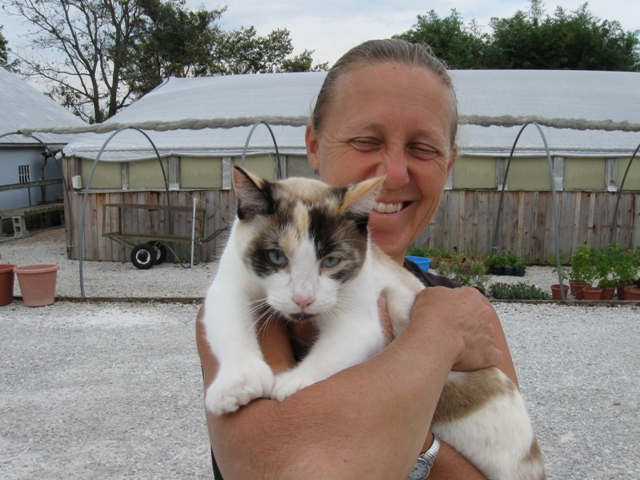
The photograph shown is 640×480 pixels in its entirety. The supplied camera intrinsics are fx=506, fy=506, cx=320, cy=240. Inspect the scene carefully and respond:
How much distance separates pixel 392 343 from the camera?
1.52m

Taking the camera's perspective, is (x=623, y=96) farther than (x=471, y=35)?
No

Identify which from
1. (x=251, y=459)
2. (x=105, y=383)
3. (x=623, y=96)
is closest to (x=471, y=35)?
(x=623, y=96)

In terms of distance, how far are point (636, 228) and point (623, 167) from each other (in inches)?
69.9

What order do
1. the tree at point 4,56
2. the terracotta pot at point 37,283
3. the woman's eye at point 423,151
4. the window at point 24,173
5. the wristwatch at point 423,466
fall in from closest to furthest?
the wristwatch at point 423,466, the woman's eye at point 423,151, the terracotta pot at point 37,283, the window at point 24,173, the tree at point 4,56

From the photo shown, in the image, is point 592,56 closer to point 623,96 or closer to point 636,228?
point 623,96

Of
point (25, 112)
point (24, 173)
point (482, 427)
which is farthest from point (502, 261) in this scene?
point (25, 112)

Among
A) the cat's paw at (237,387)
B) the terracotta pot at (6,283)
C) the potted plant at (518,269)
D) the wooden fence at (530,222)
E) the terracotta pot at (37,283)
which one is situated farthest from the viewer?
the wooden fence at (530,222)

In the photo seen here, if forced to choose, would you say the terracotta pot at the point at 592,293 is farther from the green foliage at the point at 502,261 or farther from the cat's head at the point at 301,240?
the cat's head at the point at 301,240

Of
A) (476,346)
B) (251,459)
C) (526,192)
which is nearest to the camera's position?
(251,459)

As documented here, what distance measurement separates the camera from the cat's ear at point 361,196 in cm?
179

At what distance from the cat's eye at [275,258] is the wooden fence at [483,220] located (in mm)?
12611

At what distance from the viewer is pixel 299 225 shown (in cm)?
178

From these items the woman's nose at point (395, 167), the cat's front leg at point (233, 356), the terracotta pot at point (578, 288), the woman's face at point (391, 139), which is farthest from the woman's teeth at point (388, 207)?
the terracotta pot at point (578, 288)

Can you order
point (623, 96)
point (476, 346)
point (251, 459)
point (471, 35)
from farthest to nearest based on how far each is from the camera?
1. point (471, 35)
2. point (623, 96)
3. point (476, 346)
4. point (251, 459)
